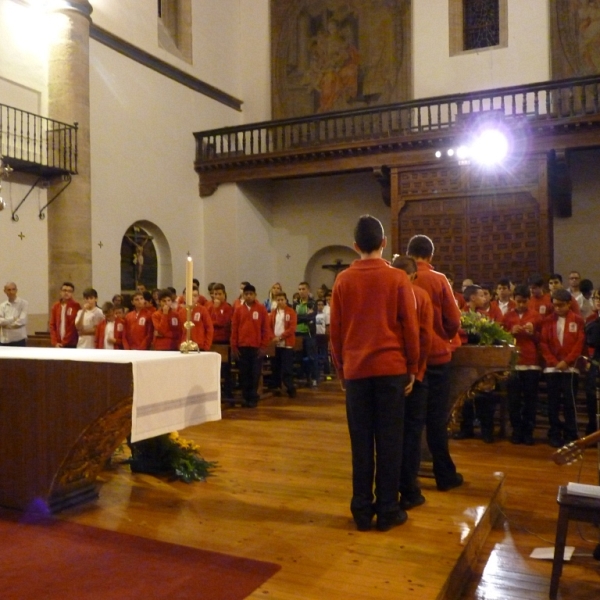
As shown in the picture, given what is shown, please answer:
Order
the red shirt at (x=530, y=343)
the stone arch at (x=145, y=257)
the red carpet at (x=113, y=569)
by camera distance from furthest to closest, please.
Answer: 1. the stone arch at (x=145, y=257)
2. the red shirt at (x=530, y=343)
3. the red carpet at (x=113, y=569)

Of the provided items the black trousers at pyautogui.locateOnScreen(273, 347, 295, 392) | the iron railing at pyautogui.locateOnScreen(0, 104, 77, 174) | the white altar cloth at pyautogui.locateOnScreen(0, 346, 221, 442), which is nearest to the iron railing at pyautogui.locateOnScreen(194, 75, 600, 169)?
the iron railing at pyautogui.locateOnScreen(0, 104, 77, 174)

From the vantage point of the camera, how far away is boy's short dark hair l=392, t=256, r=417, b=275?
153 inches

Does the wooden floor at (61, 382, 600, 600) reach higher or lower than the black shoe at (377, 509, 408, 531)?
lower

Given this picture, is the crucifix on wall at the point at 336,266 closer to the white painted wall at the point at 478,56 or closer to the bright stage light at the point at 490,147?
the white painted wall at the point at 478,56

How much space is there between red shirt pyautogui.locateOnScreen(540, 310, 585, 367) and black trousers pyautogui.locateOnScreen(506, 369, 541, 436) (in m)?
0.23

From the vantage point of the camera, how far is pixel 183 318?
805 centimetres

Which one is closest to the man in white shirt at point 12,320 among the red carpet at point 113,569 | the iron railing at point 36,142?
the iron railing at point 36,142

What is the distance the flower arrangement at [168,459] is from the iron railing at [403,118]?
9.48m

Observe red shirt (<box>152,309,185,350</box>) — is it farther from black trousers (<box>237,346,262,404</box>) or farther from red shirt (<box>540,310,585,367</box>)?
red shirt (<box>540,310,585,367</box>)

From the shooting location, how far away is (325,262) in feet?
54.1

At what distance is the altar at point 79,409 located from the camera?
3.64 m

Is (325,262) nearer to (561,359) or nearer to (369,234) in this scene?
(561,359)

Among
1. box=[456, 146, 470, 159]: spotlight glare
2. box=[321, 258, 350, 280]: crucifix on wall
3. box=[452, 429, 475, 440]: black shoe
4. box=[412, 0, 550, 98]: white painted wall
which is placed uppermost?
box=[412, 0, 550, 98]: white painted wall

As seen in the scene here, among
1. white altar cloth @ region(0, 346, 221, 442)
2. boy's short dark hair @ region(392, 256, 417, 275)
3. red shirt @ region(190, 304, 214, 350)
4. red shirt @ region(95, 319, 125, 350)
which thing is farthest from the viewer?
red shirt @ region(95, 319, 125, 350)
